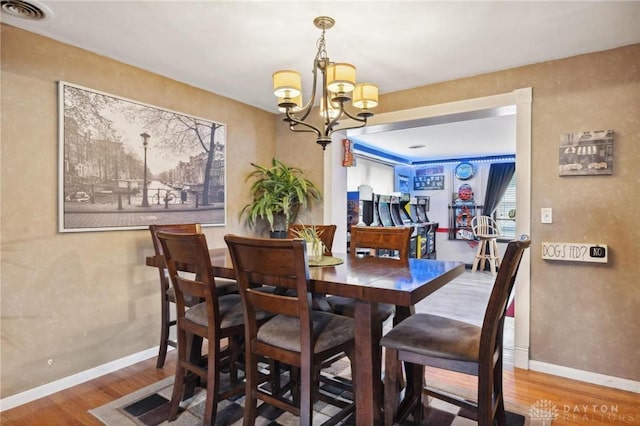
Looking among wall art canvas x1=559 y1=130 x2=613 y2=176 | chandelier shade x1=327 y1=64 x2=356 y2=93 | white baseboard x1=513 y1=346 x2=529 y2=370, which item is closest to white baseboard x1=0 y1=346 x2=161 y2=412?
chandelier shade x1=327 y1=64 x2=356 y2=93

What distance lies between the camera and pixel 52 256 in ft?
7.74

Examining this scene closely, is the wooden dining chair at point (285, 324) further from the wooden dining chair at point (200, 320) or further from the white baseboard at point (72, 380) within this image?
the white baseboard at point (72, 380)

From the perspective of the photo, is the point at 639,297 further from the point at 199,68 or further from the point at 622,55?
the point at 199,68

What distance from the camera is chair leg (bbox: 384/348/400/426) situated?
5.15 ft

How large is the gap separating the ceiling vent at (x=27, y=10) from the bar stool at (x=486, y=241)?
667 cm

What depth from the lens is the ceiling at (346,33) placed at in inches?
77.9

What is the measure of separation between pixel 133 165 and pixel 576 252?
3.38 meters

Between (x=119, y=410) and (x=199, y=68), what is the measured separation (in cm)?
247

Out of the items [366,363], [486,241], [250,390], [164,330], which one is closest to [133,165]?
[164,330]

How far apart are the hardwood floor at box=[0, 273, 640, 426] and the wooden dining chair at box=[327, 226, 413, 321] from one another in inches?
34.7

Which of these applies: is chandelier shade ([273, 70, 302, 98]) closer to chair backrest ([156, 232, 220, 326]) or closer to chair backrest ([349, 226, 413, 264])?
chair backrest ([156, 232, 220, 326])

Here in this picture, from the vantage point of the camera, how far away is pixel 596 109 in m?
2.46

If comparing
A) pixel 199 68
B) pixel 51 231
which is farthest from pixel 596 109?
pixel 51 231

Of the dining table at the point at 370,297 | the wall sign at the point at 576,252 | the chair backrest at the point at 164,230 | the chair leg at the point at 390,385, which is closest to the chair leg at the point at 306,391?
the dining table at the point at 370,297
